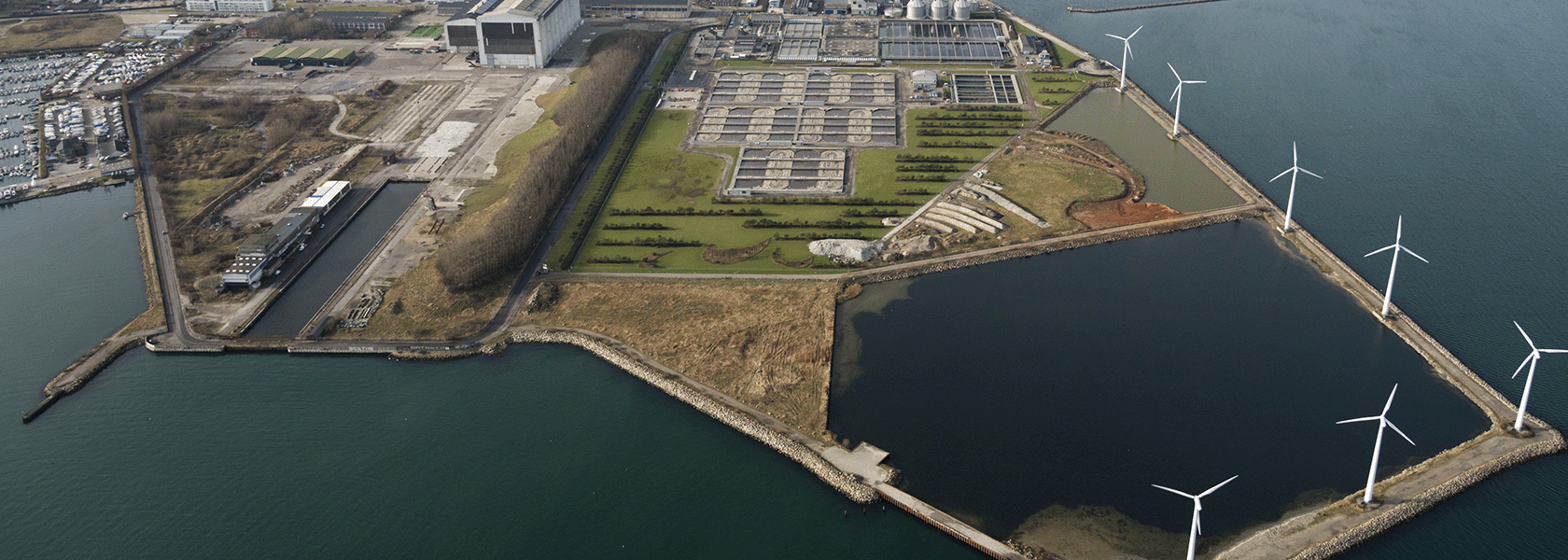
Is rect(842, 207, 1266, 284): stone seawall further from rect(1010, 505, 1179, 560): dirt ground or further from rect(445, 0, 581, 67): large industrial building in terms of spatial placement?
rect(445, 0, 581, 67): large industrial building

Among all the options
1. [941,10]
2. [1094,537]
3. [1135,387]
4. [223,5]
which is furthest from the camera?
[223,5]

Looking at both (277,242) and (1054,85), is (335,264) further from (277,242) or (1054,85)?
(1054,85)

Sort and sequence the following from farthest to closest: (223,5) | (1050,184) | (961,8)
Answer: (223,5), (961,8), (1050,184)

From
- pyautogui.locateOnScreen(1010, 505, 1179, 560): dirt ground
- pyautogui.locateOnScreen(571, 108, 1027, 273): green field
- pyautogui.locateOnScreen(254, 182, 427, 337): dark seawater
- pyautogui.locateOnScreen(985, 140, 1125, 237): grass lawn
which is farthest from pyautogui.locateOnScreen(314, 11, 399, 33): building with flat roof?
pyautogui.locateOnScreen(1010, 505, 1179, 560): dirt ground

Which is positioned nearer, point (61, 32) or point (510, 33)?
point (510, 33)

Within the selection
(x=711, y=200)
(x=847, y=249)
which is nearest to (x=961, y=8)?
(x=711, y=200)

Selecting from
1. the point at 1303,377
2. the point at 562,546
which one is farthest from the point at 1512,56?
the point at 562,546

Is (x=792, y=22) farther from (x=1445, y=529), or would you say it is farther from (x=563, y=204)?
(x=1445, y=529)
